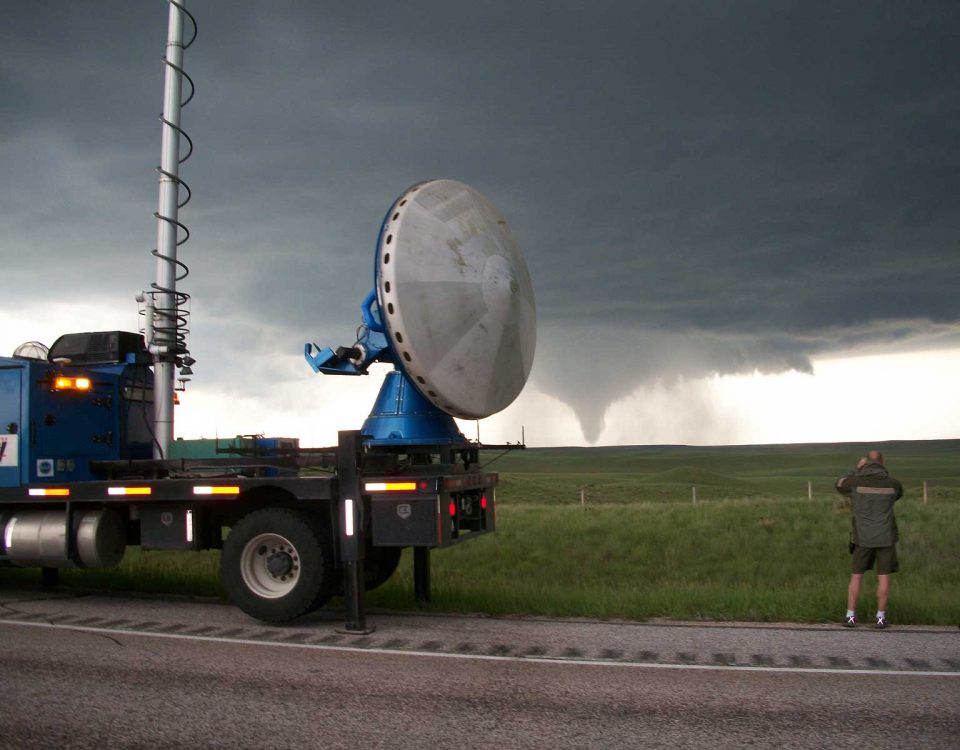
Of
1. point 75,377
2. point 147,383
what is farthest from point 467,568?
point 75,377

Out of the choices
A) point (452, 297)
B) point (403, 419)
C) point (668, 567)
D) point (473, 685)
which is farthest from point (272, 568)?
point (668, 567)

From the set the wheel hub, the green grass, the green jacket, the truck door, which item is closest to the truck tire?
the wheel hub

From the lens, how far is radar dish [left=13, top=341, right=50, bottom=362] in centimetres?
1131

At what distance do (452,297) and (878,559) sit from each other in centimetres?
530

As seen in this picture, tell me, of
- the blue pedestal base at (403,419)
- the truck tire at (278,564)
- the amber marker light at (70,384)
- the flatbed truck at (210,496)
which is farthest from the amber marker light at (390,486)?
the amber marker light at (70,384)

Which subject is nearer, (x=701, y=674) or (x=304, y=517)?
(x=701, y=674)

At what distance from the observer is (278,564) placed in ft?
30.0

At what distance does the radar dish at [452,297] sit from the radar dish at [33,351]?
4.82m

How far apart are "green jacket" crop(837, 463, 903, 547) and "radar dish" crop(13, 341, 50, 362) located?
9648 millimetres

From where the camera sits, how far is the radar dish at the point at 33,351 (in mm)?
11312

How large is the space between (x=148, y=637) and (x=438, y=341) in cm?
418

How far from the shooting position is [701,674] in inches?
269

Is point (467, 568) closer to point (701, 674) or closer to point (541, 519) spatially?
point (541, 519)

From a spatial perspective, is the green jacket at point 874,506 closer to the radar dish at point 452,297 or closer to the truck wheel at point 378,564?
the radar dish at point 452,297
